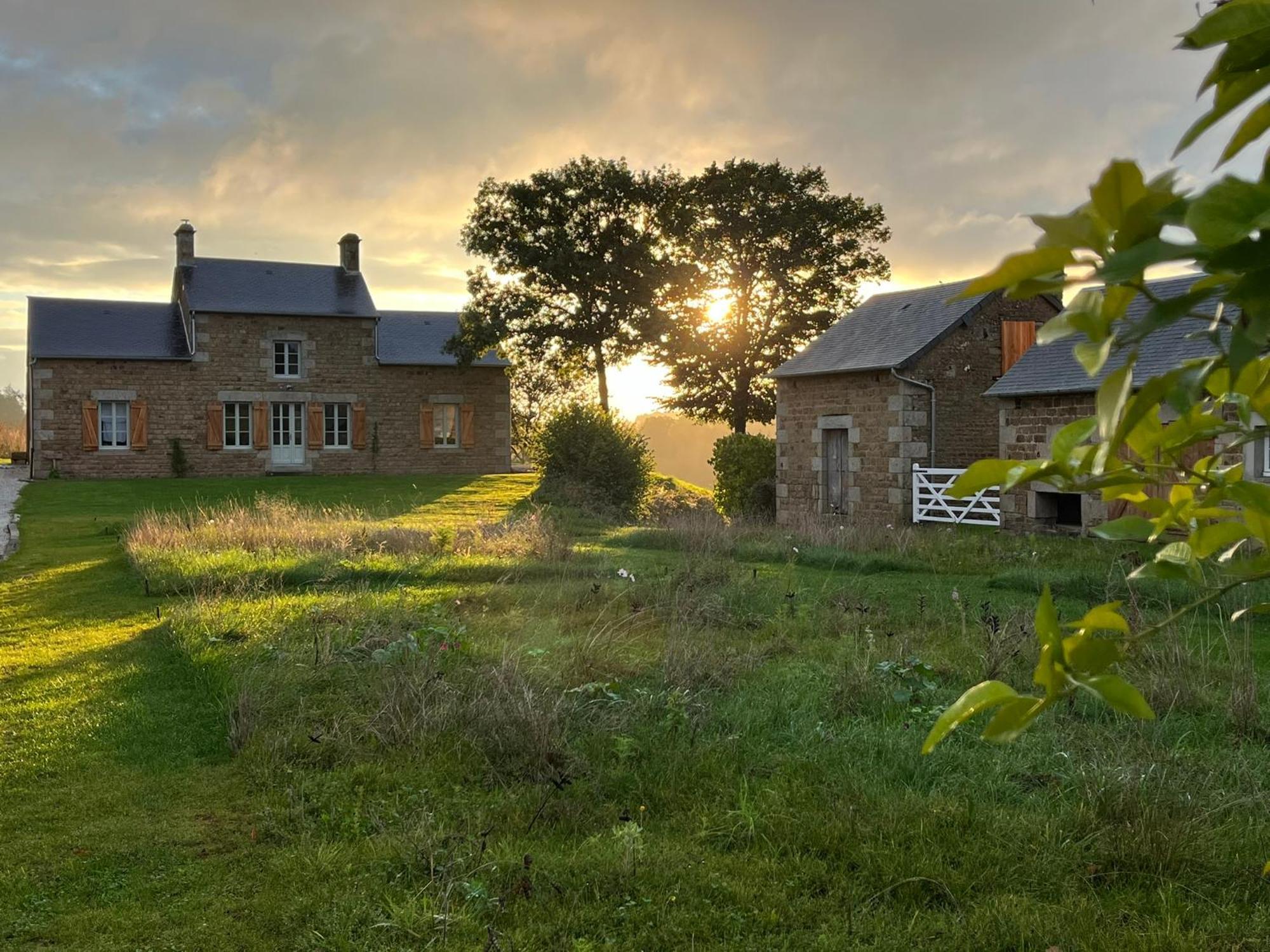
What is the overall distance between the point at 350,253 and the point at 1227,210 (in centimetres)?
3297

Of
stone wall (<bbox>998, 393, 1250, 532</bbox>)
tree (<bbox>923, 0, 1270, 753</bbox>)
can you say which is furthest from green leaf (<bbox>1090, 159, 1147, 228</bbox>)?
stone wall (<bbox>998, 393, 1250, 532</bbox>)

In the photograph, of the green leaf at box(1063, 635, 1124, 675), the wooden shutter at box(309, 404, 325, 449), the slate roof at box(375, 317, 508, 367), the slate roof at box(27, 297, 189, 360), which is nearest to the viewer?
the green leaf at box(1063, 635, 1124, 675)

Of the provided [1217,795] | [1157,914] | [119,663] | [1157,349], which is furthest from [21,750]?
[1157,349]

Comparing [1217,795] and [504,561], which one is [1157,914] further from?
[504,561]

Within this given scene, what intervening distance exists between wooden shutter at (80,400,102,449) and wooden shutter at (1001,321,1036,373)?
22.5 m

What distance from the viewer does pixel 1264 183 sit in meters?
0.72

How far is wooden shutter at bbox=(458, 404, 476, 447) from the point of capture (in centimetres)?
3169

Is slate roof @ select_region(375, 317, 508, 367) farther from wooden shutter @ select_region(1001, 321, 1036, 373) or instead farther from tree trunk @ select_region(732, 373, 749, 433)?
wooden shutter @ select_region(1001, 321, 1036, 373)

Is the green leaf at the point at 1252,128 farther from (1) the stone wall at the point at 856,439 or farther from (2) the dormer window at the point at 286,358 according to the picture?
(2) the dormer window at the point at 286,358

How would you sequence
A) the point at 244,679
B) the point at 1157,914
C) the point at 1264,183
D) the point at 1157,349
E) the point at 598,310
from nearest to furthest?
the point at 1264,183 < the point at 1157,914 < the point at 244,679 < the point at 1157,349 < the point at 598,310

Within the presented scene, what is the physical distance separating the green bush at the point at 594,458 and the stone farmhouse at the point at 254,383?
7213 mm

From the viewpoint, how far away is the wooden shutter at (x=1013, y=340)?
1933 cm

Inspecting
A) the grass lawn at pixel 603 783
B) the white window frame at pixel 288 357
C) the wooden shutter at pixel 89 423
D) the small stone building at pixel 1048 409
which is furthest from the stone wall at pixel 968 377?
the wooden shutter at pixel 89 423

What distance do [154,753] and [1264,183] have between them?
5.97 meters
